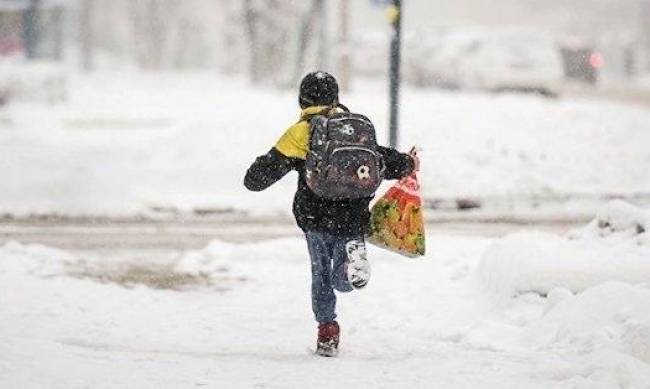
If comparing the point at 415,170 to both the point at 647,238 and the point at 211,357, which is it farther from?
the point at 647,238

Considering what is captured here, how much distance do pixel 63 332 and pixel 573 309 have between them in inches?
130

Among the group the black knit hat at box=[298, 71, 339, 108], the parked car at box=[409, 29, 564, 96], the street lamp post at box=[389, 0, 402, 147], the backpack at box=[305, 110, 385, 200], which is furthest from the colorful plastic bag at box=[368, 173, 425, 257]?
the parked car at box=[409, 29, 564, 96]

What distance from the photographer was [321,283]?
6.23 m

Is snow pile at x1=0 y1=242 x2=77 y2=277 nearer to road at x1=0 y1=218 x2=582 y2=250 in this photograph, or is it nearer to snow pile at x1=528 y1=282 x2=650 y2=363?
road at x1=0 y1=218 x2=582 y2=250

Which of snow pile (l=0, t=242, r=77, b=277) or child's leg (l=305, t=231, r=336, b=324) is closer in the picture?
child's leg (l=305, t=231, r=336, b=324)

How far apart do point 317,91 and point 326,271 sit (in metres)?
1.09

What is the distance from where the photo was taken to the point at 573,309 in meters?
6.52

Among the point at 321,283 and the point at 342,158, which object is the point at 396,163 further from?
the point at 321,283

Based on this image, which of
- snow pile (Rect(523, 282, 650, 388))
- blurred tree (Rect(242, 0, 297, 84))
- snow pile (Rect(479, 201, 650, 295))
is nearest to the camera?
snow pile (Rect(523, 282, 650, 388))

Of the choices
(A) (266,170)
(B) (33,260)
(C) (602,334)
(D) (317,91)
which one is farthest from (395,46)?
(C) (602,334)

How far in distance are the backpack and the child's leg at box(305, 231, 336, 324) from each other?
359mm

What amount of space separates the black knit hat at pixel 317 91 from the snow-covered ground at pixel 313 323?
60.6 inches

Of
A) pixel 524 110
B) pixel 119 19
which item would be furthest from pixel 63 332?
pixel 119 19

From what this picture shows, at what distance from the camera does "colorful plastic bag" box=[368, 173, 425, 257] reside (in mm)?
6594
